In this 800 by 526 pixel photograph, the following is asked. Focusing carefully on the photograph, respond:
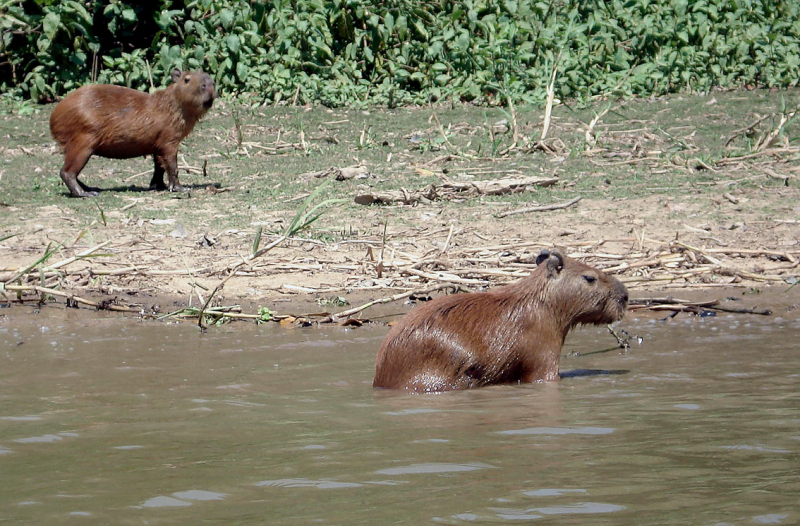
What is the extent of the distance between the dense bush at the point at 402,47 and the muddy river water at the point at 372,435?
6.77m

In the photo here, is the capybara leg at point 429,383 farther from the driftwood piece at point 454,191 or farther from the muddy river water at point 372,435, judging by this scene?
the driftwood piece at point 454,191

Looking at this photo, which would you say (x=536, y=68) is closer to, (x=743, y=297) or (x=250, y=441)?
(x=743, y=297)

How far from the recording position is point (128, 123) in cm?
931

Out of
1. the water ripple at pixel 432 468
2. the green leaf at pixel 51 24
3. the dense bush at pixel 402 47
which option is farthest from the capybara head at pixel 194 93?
the water ripple at pixel 432 468

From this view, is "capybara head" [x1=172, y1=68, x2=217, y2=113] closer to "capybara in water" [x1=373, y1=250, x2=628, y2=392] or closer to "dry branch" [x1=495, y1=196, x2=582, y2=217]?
"dry branch" [x1=495, y1=196, x2=582, y2=217]

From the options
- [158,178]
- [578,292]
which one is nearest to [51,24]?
[158,178]

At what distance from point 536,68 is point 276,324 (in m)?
7.03

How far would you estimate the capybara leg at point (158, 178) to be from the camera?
9.44 meters

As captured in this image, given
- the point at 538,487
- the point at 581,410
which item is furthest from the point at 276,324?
the point at 538,487

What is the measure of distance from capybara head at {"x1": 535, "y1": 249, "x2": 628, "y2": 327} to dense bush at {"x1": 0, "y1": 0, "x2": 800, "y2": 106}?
6.92 meters

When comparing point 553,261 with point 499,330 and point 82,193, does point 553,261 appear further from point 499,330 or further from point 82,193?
point 82,193

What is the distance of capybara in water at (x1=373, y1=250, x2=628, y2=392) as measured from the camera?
4.56m

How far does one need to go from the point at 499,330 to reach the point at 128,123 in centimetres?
556

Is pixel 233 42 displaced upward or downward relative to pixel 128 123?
upward
